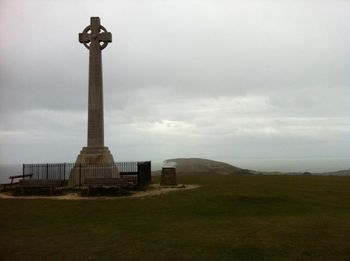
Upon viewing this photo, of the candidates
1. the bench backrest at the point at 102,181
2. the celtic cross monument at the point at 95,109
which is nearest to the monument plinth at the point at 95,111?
the celtic cross monument at the point at 95,109

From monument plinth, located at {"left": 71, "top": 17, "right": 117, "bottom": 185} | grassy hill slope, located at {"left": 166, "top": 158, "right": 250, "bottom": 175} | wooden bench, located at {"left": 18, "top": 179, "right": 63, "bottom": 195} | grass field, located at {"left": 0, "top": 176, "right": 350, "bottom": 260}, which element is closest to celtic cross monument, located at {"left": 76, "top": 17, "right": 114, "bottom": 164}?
monument plinth, located at {"left": 71, "top": 17, "right": 117, "bottom": 185}

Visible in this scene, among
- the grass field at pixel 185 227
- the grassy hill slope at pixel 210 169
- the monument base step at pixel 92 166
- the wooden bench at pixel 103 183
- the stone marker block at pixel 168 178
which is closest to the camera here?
the grass field at pixel 185 227

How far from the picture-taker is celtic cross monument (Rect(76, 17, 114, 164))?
23.8 meters

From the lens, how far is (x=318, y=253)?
9594 millimetres

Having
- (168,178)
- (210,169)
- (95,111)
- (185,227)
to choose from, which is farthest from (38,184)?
(210,169)

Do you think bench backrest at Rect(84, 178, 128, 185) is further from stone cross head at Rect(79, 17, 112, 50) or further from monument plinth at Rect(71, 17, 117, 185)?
stone cross head at Rect(79, 17, 112, 50)

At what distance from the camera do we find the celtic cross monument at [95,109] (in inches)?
937

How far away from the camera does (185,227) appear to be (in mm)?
12547

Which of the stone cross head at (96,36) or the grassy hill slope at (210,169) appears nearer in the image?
the stone cross head at (96,36)

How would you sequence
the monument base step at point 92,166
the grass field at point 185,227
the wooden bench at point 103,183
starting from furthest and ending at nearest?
the monument base step at point 92,166
the wooden bench at point 103,183
the grass field at point 185,227

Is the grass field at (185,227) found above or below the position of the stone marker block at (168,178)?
below

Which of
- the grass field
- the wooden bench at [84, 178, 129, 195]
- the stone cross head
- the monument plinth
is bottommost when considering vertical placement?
the grass field

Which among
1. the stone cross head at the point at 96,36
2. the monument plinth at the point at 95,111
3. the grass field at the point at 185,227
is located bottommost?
the grass field at the point at 185,227

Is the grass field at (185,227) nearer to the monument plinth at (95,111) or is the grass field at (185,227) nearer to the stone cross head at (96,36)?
the monument plinth at (95,111)
